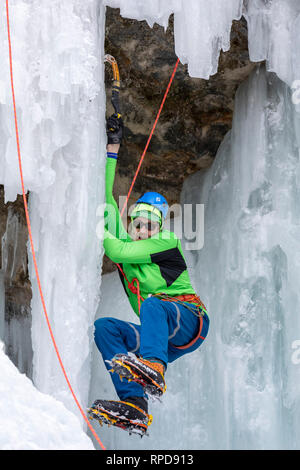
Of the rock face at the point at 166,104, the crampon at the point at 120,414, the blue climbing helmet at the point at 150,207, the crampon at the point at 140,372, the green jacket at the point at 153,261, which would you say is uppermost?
the rock face at the point at 166,104

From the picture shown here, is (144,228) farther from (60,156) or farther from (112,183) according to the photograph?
(60,156)

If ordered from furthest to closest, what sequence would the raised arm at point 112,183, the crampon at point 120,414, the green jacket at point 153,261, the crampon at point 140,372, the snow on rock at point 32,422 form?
the raised arm at point 112,183 → the green jacket at point 153,261 → the crampon at point 120,414 → the crampon at point 140,372 → the snow on rock at point 32,422

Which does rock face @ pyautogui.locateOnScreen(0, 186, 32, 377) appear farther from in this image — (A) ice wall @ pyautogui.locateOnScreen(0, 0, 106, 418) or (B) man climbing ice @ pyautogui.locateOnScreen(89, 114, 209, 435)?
(B) man climbing ice @ pyautogui.locateOnScreen(89, 114, 209, 435)

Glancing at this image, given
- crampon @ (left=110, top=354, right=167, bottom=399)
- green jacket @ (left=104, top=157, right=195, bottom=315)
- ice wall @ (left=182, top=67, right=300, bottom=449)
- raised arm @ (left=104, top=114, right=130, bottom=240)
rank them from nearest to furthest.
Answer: crampon @ (left=110, top=354, right=167, bottom=399), green jacket @ (left=104, top=157, right=195, bottom=315), raised arm @ (left=104, top=114, right=130, bottom=240), ice wall @ (left=182, top=67, right=300, bottom=449)

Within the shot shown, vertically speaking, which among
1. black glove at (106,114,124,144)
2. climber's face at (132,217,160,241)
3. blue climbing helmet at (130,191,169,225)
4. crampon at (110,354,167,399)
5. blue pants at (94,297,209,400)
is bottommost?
crampon at (110,354,167,399)

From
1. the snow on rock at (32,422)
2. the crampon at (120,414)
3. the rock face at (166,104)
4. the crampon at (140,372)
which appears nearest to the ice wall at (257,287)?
the rock face at (166,104)

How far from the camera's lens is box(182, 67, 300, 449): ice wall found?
15.0 ft

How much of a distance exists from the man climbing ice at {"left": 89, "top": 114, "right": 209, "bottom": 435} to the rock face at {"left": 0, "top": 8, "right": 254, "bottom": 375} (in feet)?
3.32

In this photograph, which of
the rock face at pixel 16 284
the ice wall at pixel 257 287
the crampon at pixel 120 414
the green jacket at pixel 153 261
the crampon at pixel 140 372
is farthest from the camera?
the rock face at pixel 16 284

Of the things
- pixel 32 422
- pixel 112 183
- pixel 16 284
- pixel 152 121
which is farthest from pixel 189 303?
pixel 16 284

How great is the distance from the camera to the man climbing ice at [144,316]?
10.1ft

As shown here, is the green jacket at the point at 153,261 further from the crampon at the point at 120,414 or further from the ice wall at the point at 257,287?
the ice wall at the point at 257,287

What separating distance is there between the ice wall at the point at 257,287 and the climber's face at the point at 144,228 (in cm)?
133

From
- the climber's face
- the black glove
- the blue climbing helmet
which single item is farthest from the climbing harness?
→ the black glove
